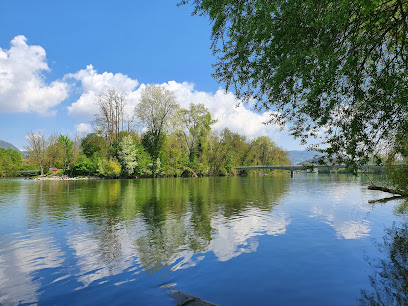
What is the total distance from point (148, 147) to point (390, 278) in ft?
230

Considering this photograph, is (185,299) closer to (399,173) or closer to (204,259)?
(204,259)

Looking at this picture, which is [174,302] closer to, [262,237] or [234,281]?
[234,281]

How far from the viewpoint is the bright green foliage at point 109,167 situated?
2547 inches

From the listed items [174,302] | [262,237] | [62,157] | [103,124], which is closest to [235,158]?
[103,124]

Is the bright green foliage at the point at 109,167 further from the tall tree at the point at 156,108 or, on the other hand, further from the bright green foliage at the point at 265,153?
the bright green foliage at the point at 265,153

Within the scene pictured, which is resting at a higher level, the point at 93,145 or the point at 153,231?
the point at 93,145

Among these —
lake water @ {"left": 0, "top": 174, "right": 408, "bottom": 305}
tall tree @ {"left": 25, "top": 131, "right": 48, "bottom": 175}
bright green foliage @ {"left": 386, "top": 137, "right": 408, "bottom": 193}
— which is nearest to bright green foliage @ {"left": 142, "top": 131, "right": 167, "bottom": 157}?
tall tree @ {"left": 25, "top": 131, "right": 48, "bottom": 175}

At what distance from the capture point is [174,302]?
6.01m

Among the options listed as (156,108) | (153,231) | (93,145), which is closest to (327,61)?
(153,231)

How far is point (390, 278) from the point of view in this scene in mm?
7523

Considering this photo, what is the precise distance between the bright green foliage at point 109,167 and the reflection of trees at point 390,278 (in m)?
60.5

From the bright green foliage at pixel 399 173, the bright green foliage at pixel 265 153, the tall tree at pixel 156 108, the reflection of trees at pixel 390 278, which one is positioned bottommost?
the reflection of trees at pixel 390 278

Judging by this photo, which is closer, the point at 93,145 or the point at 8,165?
the point at 93,145

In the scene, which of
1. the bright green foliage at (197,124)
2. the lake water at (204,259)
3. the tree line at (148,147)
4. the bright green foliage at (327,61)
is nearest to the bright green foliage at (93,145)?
the tree line at (148,147)
